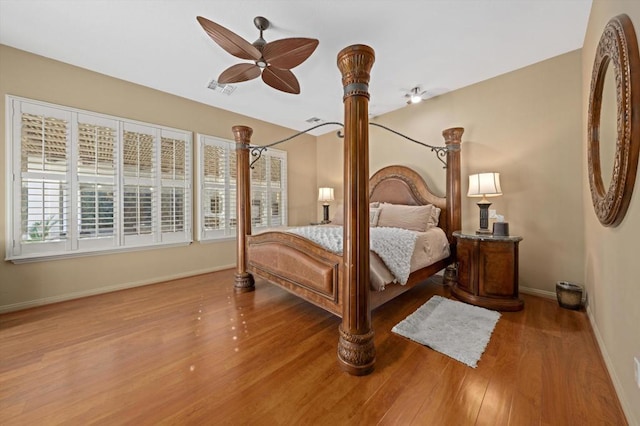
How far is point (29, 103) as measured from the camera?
2621mm

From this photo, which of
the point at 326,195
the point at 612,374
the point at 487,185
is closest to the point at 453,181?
the point at 487,185

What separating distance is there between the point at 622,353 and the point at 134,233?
4.68 metres

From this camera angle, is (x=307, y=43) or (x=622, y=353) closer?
(x=622, y=353)

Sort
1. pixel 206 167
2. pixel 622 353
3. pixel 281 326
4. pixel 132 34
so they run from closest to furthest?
pixel 622 353 < pixel 281 326 < pixel 132 34 < pixel 206 167

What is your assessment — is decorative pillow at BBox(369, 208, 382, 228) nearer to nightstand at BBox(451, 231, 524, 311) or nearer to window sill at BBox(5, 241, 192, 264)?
nightstand at BBox(451, 231, 524, 311)

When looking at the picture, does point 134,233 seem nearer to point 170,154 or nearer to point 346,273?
point 170,154

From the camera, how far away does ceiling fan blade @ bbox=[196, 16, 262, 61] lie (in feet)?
6.02

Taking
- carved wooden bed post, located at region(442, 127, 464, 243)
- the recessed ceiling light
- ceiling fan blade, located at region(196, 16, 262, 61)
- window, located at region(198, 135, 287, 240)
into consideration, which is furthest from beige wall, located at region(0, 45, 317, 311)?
carved wooden bed post, located at region(442, 127, 464, 243)

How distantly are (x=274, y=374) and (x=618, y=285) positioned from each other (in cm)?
222

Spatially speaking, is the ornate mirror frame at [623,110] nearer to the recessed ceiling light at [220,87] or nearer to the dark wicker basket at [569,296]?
the dark wicker basket at [569,296]

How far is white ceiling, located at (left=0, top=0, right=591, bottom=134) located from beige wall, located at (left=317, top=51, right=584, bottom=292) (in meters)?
0.27

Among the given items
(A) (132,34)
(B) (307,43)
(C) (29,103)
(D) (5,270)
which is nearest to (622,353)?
(B) (307,43)

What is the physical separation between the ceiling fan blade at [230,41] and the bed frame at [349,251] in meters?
0.93

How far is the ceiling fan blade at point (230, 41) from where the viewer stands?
1.83 metres
